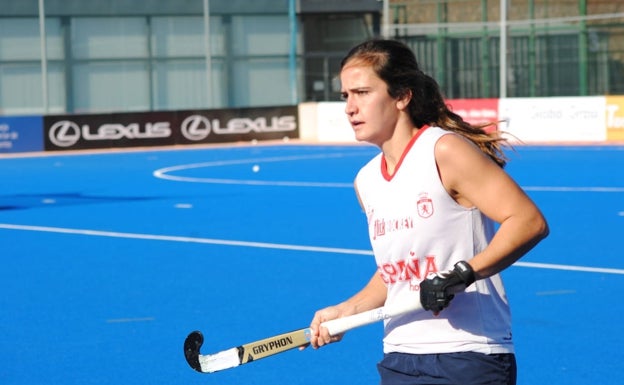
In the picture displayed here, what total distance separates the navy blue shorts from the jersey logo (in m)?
0.47

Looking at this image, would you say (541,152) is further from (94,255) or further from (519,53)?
(94,255)

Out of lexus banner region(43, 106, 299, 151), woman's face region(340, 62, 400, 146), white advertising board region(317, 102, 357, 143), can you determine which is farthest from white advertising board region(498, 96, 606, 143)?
woman's face region(340, 62, 400, 146)

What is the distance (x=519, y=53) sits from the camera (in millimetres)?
44594

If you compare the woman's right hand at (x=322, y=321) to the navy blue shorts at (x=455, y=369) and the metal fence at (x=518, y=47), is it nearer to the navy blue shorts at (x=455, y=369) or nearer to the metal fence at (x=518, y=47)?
the navy blue shorts at (x=455, y=369)

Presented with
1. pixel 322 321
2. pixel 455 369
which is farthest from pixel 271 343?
pixel 455 369

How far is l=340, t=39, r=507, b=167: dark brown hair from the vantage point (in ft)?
14.0

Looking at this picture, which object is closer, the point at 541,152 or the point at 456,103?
the point at 541,152

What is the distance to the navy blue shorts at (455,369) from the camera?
4.18 metres

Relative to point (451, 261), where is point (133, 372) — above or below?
below

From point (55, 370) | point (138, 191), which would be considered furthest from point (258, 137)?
point (55, 370)

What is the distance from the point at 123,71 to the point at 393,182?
43253 mm

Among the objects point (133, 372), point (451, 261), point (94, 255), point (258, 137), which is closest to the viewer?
point (451, 261)

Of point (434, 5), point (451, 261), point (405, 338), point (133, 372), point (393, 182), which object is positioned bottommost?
point (133, 372)

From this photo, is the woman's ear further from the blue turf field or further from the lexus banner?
the lexus banner
